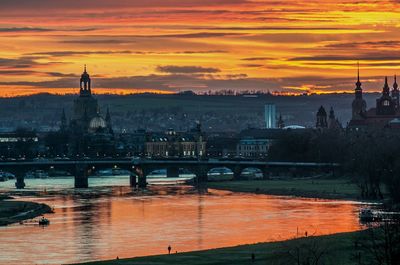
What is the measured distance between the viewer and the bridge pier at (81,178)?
177650 mm

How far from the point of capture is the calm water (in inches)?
3516

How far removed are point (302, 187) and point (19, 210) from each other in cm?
4180

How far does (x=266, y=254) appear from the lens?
8075 centimetres

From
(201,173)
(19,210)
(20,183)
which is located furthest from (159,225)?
(201,173)

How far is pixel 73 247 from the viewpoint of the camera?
90938 millimetres

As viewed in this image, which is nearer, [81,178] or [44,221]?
[44,221]

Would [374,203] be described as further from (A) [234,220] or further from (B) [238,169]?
(B) [238,169]

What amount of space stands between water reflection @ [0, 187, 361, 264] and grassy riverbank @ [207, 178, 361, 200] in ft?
13.8

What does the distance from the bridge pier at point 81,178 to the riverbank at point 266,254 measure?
90.9 m

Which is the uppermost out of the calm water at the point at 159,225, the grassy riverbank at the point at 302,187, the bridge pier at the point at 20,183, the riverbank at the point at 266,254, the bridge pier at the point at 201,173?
the bridge pier at the point at 201,173

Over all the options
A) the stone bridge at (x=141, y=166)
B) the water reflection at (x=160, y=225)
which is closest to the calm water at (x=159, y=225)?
the water reflection at (x=160, y=225)

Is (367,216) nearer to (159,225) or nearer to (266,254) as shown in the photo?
(159,225)

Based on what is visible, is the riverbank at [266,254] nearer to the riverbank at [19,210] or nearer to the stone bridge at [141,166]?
the riverbank at [19,210]

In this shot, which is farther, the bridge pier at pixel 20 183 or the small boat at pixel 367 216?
the bridge pier at pixel 20 183
